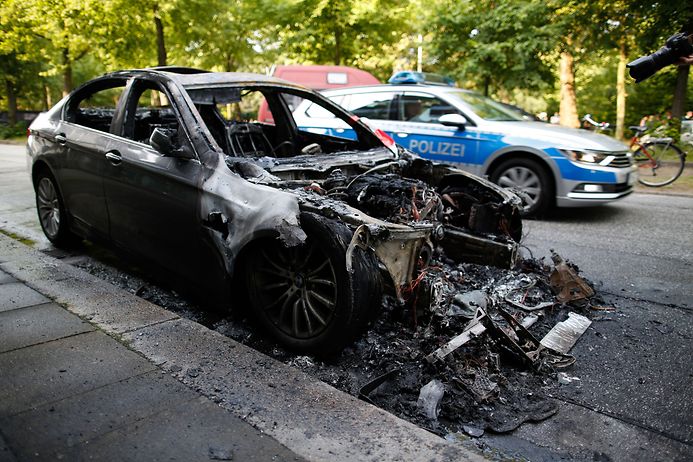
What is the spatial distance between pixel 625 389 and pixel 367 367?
1.42 metres

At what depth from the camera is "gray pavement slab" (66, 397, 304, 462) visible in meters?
2.14

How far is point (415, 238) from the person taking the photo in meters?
3.15

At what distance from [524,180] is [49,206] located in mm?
5685

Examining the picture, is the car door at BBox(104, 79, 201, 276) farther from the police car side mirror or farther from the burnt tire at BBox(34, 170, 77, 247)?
the police car side mirror

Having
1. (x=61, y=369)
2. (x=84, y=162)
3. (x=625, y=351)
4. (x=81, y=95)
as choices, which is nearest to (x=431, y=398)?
(x=625, y=351)

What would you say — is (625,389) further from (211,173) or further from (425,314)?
(211,173)

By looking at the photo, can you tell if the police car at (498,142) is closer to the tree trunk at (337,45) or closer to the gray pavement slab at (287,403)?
the gray pavement slab at (287,403)

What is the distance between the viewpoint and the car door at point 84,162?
4.35 m

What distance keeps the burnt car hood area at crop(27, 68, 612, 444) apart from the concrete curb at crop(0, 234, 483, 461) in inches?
11.4

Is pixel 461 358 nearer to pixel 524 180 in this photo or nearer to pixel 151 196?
pixel 151 196

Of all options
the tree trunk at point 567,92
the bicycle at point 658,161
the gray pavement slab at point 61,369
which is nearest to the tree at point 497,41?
the tree trunk at point 567,92

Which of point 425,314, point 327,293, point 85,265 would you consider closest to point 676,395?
point 425,314

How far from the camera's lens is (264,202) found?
3.13m

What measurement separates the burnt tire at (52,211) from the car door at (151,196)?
3.72 ft
